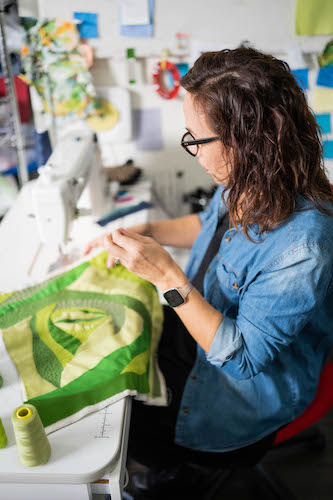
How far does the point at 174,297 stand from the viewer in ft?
2.96

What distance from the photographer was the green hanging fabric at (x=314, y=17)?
175 cm

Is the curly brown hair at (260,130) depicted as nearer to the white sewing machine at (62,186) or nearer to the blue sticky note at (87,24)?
the white sewing machine at (62,186)

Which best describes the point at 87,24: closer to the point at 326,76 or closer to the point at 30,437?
the point at 326,76

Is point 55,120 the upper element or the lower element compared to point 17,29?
lower

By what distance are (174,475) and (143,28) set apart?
1.73 m

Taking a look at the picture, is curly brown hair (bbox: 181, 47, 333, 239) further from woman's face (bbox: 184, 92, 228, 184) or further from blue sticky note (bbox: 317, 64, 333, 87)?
blue sticky note (bbox: 317, 64, 333, 87)

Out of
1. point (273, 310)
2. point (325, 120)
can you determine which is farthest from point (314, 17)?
point (273, 310)

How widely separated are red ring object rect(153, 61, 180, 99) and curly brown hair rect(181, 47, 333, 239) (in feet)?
3.26

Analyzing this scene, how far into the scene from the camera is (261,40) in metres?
1.82

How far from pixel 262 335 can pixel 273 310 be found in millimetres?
59

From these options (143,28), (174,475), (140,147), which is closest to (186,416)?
(174,475)

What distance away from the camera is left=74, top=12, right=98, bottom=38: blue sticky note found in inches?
68.8

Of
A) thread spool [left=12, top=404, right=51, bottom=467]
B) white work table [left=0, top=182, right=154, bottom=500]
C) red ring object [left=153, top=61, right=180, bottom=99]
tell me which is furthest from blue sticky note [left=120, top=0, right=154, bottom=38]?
thread spool [left=12, top=404, right=51, bottom=467]

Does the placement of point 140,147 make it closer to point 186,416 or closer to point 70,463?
point 186,416
